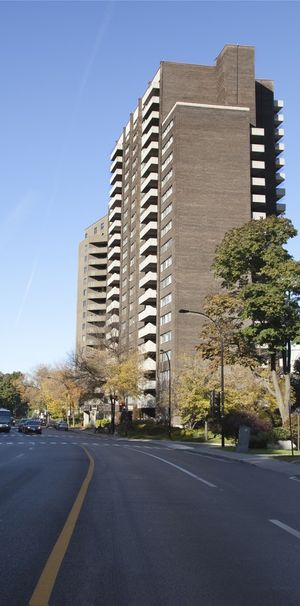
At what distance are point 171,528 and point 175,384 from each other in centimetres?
5403

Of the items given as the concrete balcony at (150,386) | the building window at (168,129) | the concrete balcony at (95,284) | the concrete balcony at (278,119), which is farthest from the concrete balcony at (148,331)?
the concrete balcony at (95,284)

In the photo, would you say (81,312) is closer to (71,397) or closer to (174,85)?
(71,397)

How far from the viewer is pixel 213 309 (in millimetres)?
52438

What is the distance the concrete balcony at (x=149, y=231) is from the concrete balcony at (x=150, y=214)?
109 centimetres

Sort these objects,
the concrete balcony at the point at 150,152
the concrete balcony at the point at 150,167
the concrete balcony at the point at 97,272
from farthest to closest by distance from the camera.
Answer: the concrete balcony at the point at 97,272, the concrete balcony at the point at 150,152, the concrete balcony at the point at 150,167

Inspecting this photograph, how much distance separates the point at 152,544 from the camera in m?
7.76

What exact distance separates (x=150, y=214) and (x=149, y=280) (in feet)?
32.9

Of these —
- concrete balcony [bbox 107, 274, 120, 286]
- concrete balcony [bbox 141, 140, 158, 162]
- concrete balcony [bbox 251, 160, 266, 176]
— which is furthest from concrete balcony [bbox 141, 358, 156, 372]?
concrete balcony [bbox 141, 140, 158, 162]

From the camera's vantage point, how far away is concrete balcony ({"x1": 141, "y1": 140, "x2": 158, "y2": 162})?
91.6 meters

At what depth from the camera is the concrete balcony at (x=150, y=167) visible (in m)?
91.1

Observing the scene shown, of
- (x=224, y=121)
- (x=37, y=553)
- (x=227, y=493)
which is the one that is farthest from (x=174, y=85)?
(x=37, y=553)

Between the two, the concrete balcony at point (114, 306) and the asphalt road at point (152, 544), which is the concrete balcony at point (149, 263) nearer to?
the concrete balcony at point (114, 306)

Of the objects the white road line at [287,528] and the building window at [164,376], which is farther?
the building window at [164,376]

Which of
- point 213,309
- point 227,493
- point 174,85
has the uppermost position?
point 174,85
